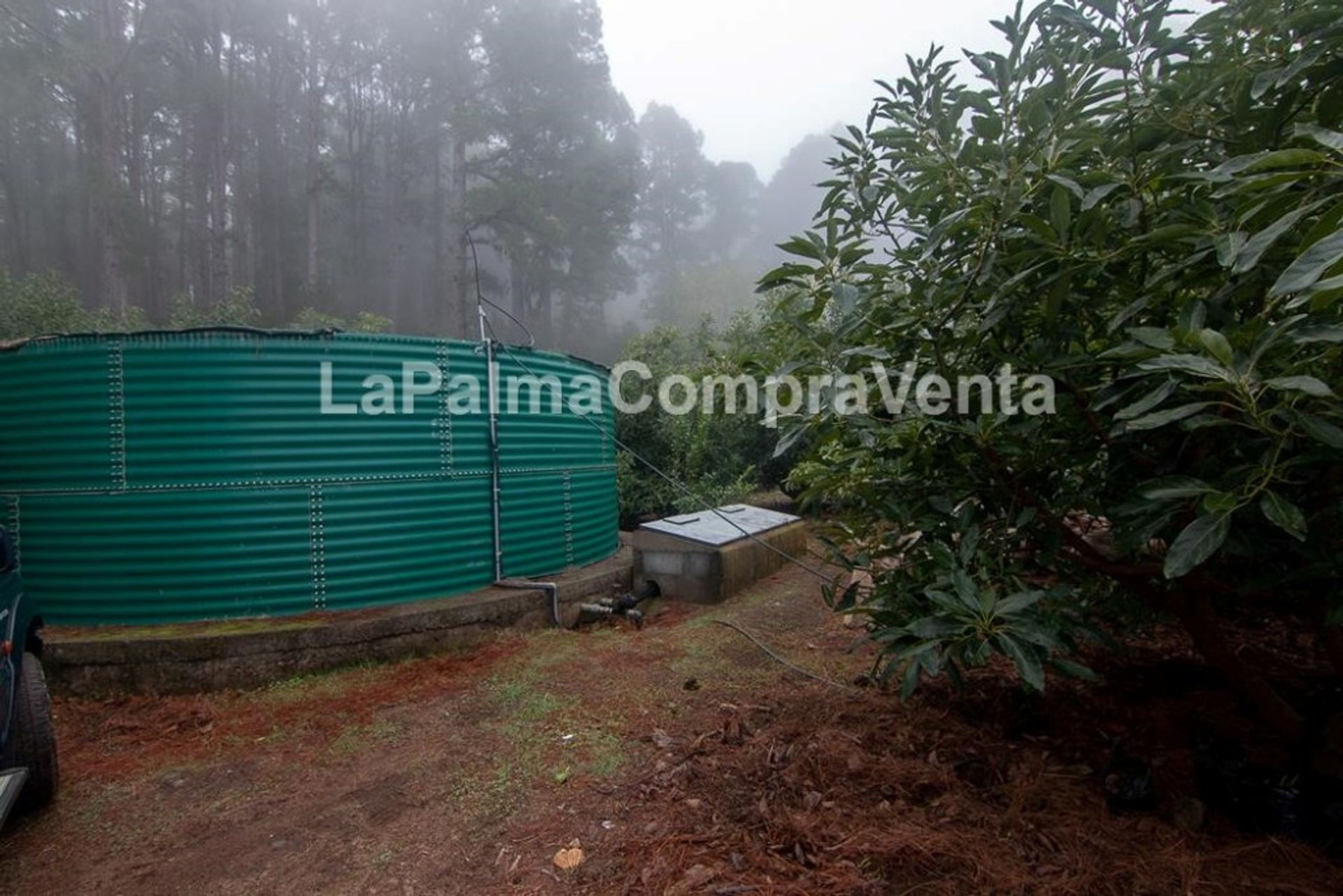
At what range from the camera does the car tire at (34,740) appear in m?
2.78

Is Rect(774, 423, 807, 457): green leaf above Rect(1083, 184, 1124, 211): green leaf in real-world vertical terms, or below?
below

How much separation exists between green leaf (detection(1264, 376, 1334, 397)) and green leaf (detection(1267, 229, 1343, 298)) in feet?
0.65

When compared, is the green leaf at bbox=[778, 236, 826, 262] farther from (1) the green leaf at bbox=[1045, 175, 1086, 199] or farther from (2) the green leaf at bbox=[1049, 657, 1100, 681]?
(2) the green leaf at bbox=[1049, 657, 1100, 681]

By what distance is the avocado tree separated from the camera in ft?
5.22

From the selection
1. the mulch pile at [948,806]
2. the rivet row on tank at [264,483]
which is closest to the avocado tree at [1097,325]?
the mulch pile at [948,806]

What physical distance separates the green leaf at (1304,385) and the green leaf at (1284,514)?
28 centimetres

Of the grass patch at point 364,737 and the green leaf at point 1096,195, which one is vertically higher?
the green leaf at point 1096,195

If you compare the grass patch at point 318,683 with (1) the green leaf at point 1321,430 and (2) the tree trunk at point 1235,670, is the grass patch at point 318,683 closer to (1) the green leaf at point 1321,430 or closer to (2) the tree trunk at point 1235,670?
(2) the tree trunk at point 1235,670

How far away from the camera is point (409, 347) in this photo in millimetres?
4996

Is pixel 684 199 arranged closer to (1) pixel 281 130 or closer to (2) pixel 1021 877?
(1) pixel 281 130

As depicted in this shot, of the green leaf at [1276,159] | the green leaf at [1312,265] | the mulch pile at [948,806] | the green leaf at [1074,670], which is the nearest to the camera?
the green leaf at [1312,265]

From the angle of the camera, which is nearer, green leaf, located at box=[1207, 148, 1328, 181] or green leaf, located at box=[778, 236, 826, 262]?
green leaf, located at box=[1207, 148, 1328, 181]

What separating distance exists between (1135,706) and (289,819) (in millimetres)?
3818

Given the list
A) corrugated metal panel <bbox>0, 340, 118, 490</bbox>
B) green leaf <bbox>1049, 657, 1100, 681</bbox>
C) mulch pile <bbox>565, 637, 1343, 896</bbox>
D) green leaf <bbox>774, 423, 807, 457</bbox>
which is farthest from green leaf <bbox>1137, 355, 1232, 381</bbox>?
corrugated metal panel <bbox>0, 340, 118, 490</bbox>
